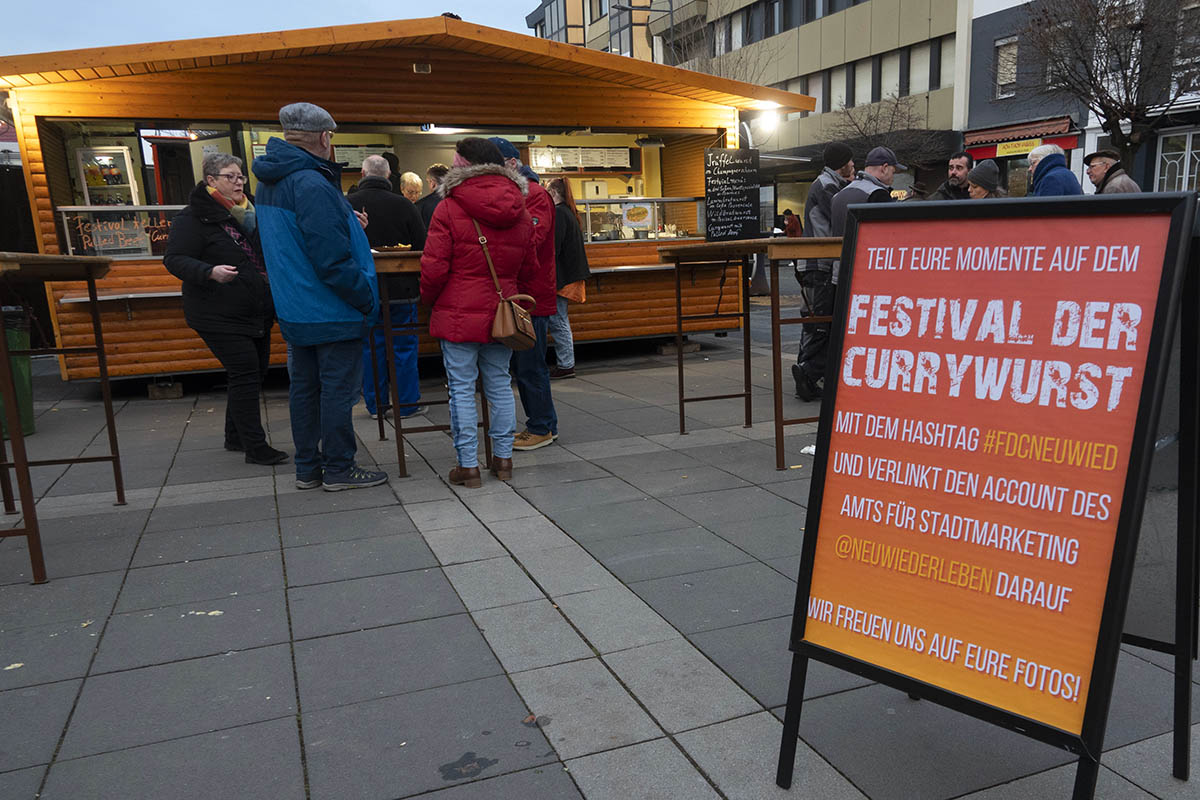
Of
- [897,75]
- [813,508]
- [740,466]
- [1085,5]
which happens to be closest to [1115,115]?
[1085,5]

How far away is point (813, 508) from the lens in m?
2.19

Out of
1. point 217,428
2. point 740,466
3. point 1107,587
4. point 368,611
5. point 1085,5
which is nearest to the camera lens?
point 1107,587

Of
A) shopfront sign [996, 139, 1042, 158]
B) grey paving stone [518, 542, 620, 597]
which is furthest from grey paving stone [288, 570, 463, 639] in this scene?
shopfront sign [996, 139, 1042, 158]

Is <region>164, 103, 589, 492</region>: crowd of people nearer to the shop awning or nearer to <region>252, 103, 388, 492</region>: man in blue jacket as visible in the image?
<region>252, 103, 388, 492</region>: man in blue jacket

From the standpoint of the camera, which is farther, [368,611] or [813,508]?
[368,611]

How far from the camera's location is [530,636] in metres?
3.05

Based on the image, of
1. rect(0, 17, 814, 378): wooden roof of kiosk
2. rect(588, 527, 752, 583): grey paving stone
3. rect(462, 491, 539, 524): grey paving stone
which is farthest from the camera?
rect(0, 17, 814, 378): wooden roof of kiosk

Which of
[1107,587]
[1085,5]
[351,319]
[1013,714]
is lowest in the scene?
[1013,714]

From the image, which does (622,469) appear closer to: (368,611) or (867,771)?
(368,611)

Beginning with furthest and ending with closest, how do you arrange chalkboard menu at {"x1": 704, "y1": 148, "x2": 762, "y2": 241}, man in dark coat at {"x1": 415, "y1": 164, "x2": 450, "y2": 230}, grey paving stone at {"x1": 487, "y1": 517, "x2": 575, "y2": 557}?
chalkboard menu at {"x1": 704, "y1": 148, "x2": 762, "y2": 241} → man in dark coat at {"x1": 415, "y1": 164, "x2": 450, "y2": 230} → grey paving stone at {"x1": 487, "y1": 517, "x2": 575, "y2": 557}

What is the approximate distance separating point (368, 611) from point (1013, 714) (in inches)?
89.2

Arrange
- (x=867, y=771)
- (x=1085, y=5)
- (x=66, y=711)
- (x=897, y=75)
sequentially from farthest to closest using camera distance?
(x=897, y=75) → (x=1085, y=5) → (x=66, y=711) → (x=867, y=771)

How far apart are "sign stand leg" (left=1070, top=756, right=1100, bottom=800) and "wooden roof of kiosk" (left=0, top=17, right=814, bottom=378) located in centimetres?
804

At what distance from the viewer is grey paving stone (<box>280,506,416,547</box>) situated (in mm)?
4176
